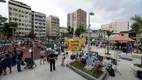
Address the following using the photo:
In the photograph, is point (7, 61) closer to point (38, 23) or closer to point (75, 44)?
point (75, 44)

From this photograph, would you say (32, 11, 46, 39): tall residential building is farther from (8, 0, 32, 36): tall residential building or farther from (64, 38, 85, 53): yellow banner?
(64, 38, 85, 53): yellow banner

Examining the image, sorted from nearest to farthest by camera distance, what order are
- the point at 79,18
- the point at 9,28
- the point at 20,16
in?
the point at 9,28, the point at 20,16, the point at 79,18

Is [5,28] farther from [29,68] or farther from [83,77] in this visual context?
[83,77]

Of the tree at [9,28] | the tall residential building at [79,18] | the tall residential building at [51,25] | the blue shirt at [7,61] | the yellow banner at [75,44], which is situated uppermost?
the tall residential building at [79,18]

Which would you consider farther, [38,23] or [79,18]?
[79,18]

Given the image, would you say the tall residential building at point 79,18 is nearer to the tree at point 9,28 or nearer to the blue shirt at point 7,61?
the tree at point 9,28

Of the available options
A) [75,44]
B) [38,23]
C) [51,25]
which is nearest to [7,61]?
[75,44]

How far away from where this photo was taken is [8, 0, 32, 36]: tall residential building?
5859 cm

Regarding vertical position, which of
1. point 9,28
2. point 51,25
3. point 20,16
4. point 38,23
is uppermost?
point 20,16

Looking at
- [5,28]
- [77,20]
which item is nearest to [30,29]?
[5,28]

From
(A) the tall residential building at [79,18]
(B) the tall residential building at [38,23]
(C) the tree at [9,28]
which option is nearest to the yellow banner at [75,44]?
(C) the tree at [9,28]

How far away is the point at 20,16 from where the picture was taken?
62906 millimetres

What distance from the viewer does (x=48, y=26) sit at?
93.4m

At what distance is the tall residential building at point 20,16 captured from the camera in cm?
5859
